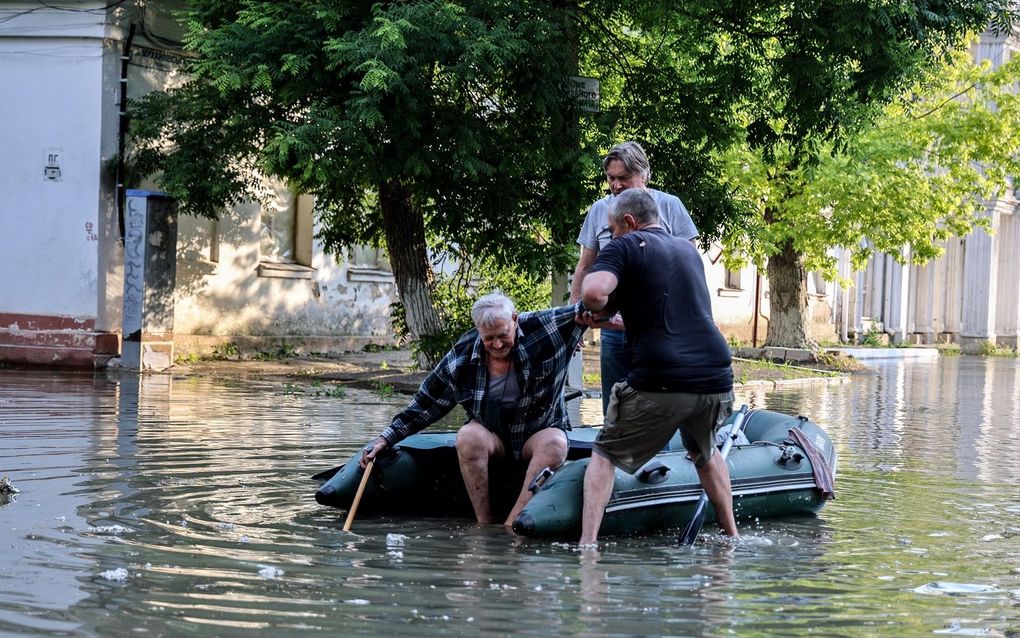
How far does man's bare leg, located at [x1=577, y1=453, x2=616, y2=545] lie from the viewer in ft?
22.9

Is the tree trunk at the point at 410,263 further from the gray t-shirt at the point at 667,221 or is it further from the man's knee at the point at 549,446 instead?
the man's knee at the point at 549,446

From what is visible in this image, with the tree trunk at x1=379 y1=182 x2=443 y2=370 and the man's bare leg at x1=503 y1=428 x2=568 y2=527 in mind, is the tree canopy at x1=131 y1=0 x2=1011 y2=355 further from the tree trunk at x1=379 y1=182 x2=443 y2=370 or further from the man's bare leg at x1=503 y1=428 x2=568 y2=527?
the man's bare leg at x1=503 y1=428 x2=568 y2=527

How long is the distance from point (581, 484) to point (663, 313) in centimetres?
104

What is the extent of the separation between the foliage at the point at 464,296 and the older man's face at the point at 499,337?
9.06 metres

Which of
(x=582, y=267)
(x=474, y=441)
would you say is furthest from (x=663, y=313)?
(x=582, y=267)

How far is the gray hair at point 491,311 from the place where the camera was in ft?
23.8

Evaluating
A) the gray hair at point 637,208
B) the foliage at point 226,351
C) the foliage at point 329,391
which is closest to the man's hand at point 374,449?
the gray hair at point 637,208

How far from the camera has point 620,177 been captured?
25.2 feet

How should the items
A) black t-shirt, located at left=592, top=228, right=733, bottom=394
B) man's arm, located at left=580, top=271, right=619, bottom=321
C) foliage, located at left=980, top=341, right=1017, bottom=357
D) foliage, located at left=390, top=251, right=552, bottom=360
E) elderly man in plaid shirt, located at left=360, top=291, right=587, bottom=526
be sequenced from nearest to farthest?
man's arm, located at left=580, top=271, right=619, bottom=321, black t-shirt, located at left=592, top=228, right=733, bottom=394, elderly man in plaid shirt, located at left=360, top=291, right=587, bottom=526, foliage, located at left=390, top=251, right=552, bottom=360, foliage, located at left=980, top=341, right=1017, bottom=357

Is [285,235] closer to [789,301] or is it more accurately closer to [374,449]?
[789,301]

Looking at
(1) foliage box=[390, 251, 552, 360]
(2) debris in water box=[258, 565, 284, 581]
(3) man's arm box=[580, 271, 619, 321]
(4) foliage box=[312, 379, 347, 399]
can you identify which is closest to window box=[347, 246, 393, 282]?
(1) foliage box=[390, 251, 552, 360]

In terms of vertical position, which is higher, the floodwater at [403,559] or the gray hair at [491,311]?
the gray hair at [491,311]

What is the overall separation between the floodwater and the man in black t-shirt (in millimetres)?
490

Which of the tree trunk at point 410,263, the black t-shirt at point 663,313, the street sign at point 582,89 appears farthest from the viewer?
the tree trunk at point 410,263
